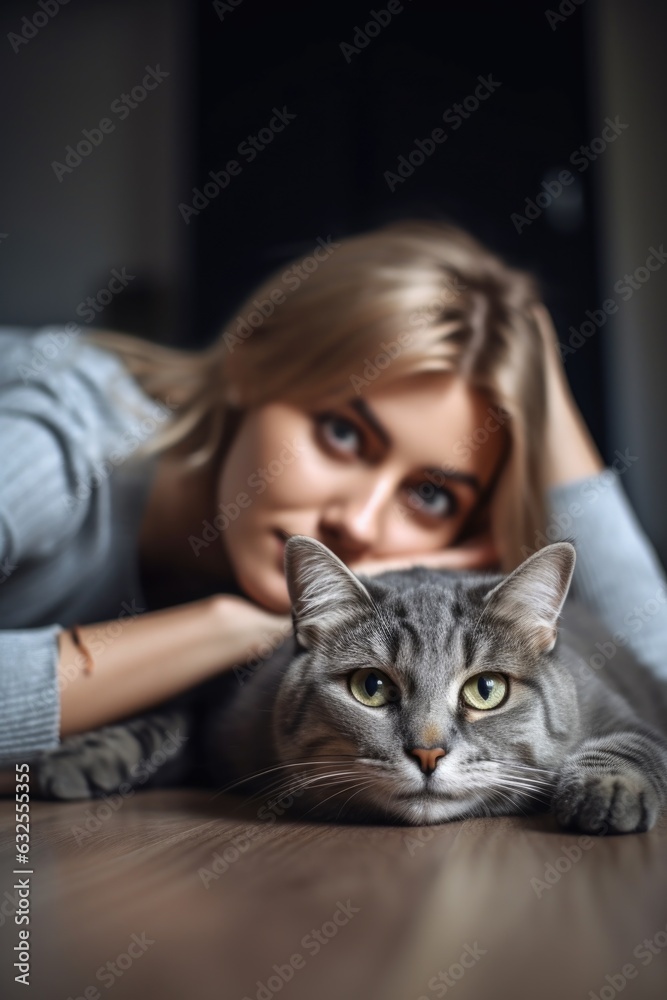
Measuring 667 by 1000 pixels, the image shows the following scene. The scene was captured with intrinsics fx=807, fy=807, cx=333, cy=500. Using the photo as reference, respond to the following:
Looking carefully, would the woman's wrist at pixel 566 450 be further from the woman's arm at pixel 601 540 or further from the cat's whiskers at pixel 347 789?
the cat's whiskers at pixel 347 789

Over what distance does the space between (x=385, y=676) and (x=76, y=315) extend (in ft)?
3.34

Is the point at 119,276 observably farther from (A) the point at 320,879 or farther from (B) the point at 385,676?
(A) the point at 320,879

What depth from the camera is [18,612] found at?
4.12 feet

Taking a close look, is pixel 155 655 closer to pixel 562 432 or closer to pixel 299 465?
pixel 299 465

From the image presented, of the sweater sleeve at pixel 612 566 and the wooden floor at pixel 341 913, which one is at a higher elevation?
the wooden floor at pixel 341 913

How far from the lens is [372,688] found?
774 mm

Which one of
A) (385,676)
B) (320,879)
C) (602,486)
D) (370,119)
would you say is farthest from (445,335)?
(320,879)

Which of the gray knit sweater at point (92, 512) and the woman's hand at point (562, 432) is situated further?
the woman's hand at point (562, 432)

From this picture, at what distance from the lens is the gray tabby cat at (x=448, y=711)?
2.30ft

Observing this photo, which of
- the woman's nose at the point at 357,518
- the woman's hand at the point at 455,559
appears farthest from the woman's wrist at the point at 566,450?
the woman's nose at the point at 357,518

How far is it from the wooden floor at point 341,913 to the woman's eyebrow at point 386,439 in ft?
1.85

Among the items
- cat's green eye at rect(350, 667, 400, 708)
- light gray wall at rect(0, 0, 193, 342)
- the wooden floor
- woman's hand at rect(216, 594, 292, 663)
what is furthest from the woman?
the wooden floor

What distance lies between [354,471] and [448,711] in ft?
1.66

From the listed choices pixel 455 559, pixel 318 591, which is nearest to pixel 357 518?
pixel 455 559
